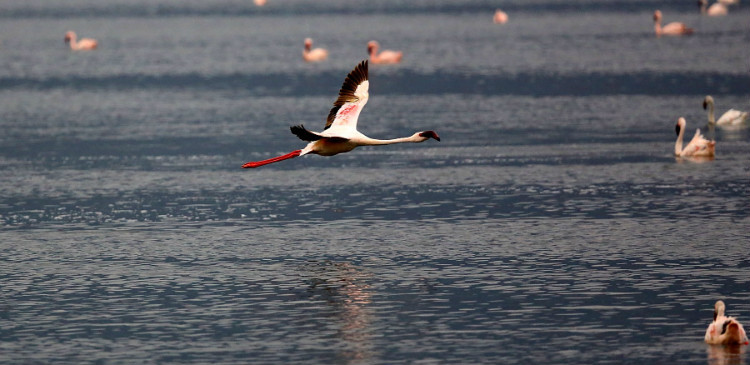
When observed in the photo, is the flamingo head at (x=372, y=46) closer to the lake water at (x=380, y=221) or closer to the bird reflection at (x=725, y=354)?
the lake water at (x=380, y=221)

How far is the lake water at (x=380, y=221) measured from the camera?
16391 mm

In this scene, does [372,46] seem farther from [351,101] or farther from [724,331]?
[724,331]

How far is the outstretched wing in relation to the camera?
73.4 ft

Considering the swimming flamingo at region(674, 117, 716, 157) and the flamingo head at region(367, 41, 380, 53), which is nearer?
the swimming flamingo at region(674, 117, 716, 157)

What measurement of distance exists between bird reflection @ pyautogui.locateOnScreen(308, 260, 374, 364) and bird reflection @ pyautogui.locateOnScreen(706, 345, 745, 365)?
11.1 ft

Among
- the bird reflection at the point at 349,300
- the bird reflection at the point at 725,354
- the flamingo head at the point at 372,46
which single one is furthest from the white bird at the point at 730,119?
the flamingo head at the point at 372,46

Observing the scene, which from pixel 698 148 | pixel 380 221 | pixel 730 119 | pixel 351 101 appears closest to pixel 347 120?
pixel 351 101

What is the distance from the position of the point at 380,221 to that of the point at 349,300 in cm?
620

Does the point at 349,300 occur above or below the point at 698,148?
below

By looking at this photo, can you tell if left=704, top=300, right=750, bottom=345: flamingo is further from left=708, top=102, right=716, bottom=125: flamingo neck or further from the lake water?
left=708, top=102, right=716, bottom=125: flamingo neck

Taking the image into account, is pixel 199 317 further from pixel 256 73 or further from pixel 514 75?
pixel 256 73

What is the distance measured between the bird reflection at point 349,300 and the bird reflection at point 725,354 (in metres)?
3.37

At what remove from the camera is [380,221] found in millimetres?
24156

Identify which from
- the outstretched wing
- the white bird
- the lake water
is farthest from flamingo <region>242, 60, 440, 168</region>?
the white bird
